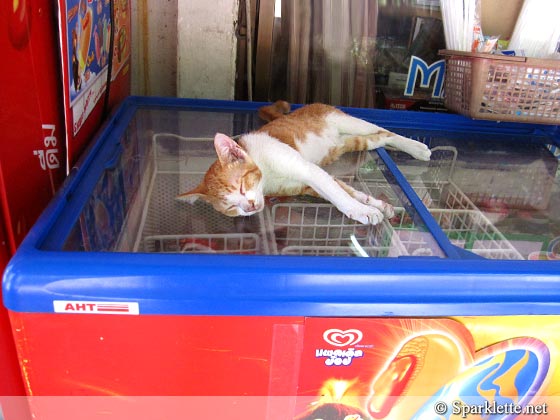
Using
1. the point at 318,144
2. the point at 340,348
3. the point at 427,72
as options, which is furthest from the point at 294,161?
the point at 427,72

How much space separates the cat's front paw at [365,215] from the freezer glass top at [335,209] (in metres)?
0.01

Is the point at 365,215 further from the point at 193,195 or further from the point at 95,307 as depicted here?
the point at 95,307

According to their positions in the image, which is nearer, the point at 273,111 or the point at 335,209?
the point at 335,209

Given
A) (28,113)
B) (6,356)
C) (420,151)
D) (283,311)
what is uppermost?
(28,113)

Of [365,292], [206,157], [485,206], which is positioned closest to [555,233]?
[485,206]

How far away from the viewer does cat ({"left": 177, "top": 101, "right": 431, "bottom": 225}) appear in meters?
1.04

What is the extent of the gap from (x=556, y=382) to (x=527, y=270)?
0.85 ft

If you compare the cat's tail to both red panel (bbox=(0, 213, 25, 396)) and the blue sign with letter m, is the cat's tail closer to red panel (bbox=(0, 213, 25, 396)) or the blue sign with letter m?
the blue sign with letter m

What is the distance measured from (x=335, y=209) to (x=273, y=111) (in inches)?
23.3

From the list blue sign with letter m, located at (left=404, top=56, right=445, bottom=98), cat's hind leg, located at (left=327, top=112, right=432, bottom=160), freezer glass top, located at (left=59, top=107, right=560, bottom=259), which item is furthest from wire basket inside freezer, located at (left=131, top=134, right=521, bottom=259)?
blue sign with letter m, located at (left=404, top=56, right=445, bottom=98)

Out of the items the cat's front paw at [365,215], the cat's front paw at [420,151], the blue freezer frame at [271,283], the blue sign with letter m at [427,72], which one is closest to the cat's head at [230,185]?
the cat's front paw at [365,215]

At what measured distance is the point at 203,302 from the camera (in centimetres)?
66

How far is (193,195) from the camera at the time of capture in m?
1.03

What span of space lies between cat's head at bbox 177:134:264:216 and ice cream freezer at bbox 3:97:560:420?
0.06 metres
